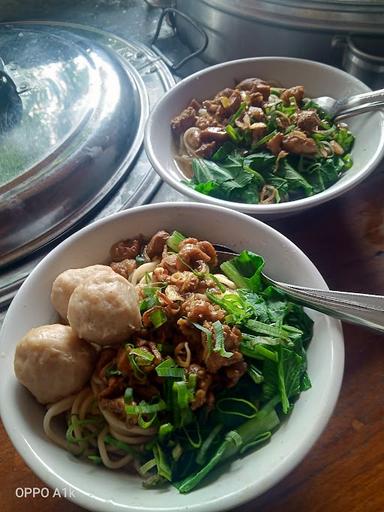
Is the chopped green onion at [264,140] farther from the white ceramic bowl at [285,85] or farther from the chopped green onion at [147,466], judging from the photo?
the chopped green onion at [147,466]

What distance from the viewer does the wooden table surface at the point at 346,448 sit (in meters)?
0.92

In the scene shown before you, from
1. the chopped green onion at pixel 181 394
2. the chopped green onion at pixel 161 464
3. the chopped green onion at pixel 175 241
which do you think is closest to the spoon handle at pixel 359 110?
the chopped green onion at pixel 175 241

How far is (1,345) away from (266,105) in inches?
43.2

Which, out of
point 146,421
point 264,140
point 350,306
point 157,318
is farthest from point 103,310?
point 264,140

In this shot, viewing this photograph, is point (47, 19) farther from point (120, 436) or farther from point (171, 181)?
point (120, 436)

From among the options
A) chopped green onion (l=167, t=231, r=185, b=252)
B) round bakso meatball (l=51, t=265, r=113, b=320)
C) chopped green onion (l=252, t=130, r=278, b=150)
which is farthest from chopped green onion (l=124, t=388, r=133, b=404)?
chopped green onion (l=252, t=130, r=278, b=150)

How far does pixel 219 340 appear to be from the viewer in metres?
0.90

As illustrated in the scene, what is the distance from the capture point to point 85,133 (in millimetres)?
1508

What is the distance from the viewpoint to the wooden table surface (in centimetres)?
92

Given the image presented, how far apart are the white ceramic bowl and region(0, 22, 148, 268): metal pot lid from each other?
127mm

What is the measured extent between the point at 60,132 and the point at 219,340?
939mm

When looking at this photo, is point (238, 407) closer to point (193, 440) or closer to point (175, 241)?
point (193, 440)

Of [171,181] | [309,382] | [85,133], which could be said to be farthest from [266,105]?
[309,382]

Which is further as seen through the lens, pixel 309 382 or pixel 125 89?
pixel 125 89
